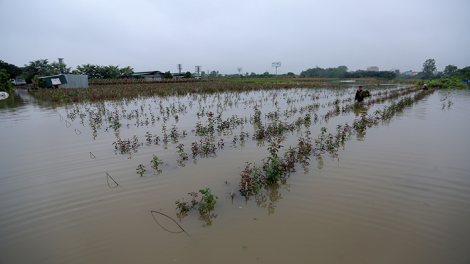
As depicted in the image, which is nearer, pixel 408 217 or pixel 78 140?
pixel 408 217

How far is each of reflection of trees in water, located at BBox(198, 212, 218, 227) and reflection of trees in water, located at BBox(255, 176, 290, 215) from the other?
2.98 ft

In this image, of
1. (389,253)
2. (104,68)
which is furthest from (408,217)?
(104,68)

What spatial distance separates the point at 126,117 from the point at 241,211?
1048cm

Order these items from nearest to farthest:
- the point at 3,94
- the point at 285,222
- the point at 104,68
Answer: the point at 285,222 < the point at 3,94 < the point at 104,68

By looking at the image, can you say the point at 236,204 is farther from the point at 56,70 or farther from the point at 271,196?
the point at 56,70

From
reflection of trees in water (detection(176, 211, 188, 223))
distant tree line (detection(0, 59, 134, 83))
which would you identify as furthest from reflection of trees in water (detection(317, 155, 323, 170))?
distant tree line (detection(0, 59, 134, 83))

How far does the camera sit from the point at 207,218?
3.88 meters

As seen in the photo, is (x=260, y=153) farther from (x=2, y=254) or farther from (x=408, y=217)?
(x=2, y=254)

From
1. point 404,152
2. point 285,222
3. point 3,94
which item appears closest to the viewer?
point 285,222

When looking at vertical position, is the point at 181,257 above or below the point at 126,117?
below

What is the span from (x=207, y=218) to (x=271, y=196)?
1.40 metres

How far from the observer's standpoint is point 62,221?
388cm

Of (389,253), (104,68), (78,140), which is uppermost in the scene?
(104,68)

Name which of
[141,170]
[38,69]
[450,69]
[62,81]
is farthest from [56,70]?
[450,69]
